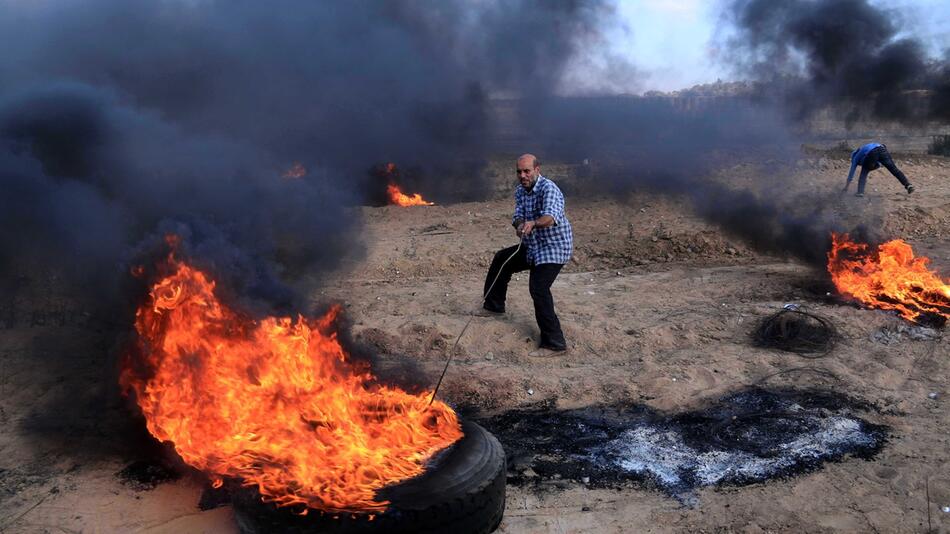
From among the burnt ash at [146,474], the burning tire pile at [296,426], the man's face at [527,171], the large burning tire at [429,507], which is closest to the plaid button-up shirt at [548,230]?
the man's face at [527,171]

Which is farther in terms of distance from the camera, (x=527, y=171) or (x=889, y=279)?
(x=889, y=279)

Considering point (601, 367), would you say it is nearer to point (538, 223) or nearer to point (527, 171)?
point (538, 223)

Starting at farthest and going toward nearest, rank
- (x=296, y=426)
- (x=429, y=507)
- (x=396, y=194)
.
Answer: (x=396, y=194) < (x=296, y=426) < (x=429, y=507)

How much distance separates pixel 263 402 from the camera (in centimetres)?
411

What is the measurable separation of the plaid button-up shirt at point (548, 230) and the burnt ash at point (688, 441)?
1546 millimetres

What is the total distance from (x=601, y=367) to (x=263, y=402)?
308cm

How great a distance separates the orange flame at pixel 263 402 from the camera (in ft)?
12.0

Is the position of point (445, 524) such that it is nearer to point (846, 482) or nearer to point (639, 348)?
point (846, 482)

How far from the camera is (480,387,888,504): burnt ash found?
4.16m

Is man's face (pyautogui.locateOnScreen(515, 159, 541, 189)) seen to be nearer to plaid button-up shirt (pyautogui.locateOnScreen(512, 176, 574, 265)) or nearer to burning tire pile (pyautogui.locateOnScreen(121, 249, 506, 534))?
plaid button-up shirt (pyautogui.locateOnScreen(512, 176, 574, 265))

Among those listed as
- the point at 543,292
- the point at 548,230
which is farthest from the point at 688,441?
the point at 548,230

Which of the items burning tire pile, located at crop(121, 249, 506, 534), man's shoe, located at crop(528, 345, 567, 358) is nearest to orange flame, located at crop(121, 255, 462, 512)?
burning tire pile, located at crop(121, 249, 506, 534)

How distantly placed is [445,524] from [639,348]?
352 centimetres

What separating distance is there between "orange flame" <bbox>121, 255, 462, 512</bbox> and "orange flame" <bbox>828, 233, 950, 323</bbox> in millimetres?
5333
